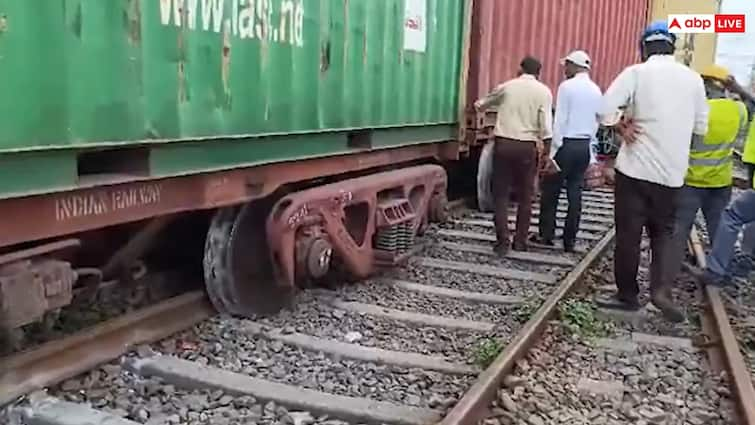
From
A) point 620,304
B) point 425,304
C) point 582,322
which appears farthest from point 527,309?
point 620,304

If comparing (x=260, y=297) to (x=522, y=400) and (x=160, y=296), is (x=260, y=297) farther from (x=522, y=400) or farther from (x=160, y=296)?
(x=522, y=400)

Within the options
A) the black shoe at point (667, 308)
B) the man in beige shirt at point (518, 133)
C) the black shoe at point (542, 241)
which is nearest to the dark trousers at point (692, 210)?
the black shoe at point (667, 308)

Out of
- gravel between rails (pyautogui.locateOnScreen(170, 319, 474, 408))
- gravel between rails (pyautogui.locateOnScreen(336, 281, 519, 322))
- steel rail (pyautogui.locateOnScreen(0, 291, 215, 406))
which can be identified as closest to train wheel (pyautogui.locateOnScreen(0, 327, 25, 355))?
steel rail (pyautogui.locateOnScreen(0, 291, 215, 406))

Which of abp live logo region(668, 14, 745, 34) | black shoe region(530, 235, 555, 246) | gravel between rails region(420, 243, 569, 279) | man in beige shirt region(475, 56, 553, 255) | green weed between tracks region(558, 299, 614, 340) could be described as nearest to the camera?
green weed between tracks region(558, 299, 614, 340)

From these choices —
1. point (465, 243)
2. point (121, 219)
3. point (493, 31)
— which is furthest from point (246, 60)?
point (493, 31)

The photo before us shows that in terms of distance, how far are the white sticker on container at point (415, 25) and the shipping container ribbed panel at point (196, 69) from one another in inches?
1.9

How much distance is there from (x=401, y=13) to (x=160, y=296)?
8.72 ft

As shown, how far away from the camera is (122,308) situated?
16.8 feet

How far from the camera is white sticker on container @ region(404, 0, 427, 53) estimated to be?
6.68m

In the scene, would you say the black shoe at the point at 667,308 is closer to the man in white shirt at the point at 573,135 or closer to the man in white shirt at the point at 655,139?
the man in white shirt at the point at 655,139

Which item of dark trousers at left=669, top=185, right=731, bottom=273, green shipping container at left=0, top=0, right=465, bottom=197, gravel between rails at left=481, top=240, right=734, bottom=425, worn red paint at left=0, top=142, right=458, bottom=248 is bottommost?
gravel between rails at left=481, top=240, right=734, bottom=425

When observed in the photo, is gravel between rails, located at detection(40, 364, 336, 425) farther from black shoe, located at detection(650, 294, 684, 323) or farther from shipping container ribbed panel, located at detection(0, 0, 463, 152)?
black shoe, located at detection(650, 294, 684, 323)

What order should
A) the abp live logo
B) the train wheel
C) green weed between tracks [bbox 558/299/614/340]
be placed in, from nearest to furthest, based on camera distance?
the train wheel, green weed between tracks [bbox 558/299/614/340], the abp live logo

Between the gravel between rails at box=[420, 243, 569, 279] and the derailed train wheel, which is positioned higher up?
the derailed train wheel
